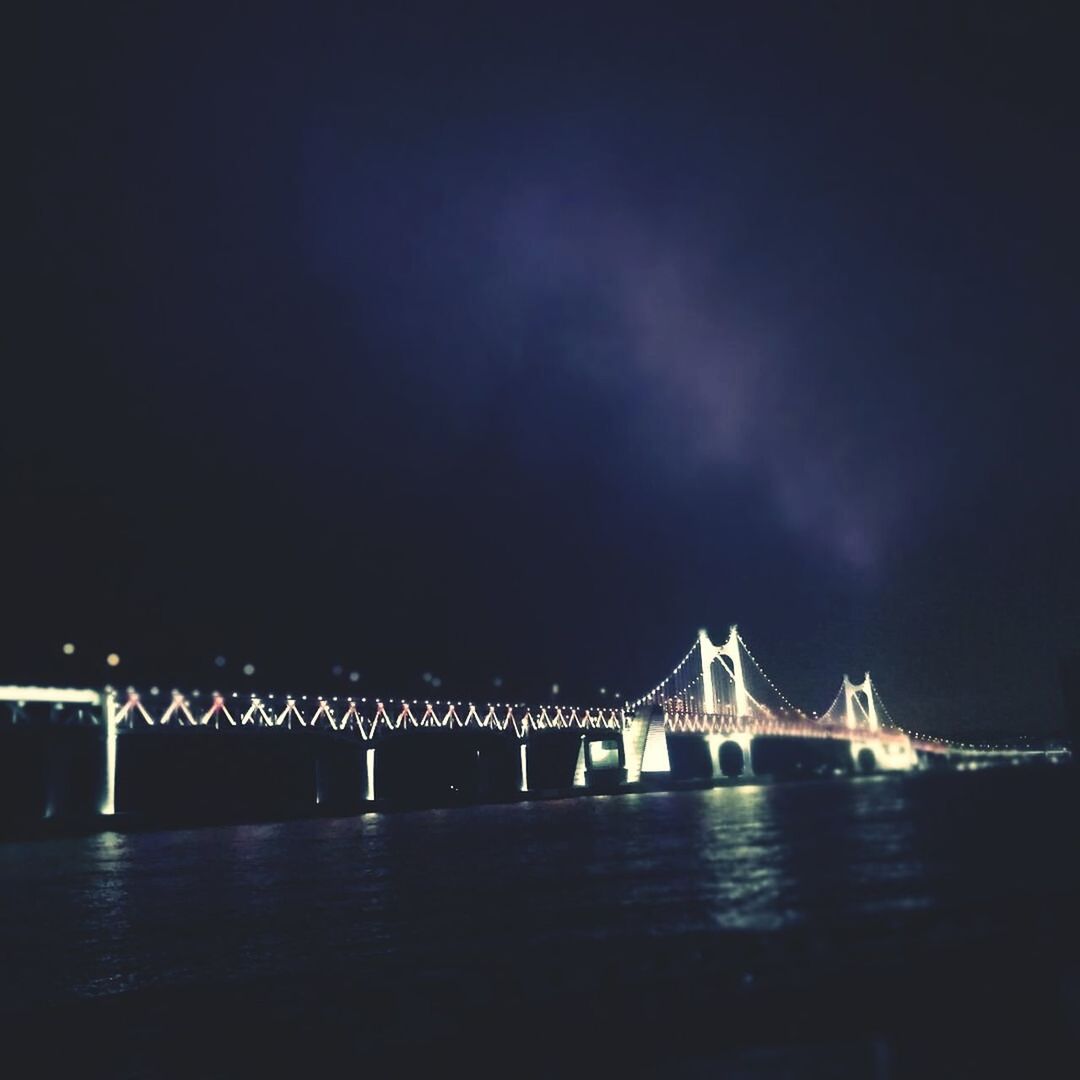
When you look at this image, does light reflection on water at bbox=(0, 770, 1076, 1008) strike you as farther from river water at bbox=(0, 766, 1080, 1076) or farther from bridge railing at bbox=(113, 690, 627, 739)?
bridge railing at bbox=(113, 690, 627, 739)

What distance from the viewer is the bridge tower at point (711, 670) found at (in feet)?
402

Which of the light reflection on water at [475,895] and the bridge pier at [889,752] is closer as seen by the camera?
the light reflection on water at [475,895]

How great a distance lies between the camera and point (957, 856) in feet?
97.8

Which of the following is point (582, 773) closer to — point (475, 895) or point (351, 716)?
point (351, 716)

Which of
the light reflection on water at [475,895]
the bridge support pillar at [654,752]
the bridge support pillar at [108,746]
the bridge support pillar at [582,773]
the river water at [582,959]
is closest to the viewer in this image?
the river water at [582,959]

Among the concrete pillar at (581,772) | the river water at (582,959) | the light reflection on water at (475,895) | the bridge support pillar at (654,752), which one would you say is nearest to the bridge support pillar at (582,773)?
the concrete pillar at (581,772)

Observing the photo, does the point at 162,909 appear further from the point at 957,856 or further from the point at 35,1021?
the point at 957,856

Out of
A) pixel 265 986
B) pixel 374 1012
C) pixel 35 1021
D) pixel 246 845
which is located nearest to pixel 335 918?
pixel 265 986

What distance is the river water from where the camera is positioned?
7.21 meters

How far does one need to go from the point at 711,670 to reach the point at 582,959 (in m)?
119

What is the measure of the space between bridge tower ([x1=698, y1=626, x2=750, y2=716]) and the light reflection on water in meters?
72.2

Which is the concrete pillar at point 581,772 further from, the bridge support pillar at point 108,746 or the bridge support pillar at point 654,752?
the bridge support pillar at point 108,746

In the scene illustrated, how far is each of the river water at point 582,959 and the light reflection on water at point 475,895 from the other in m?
0.14

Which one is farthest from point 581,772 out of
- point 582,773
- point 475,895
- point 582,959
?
point 582,959
